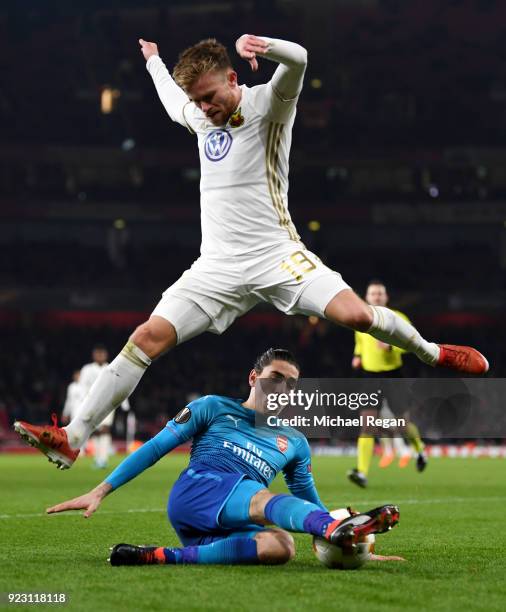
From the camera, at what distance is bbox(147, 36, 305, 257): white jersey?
5781 millimetres

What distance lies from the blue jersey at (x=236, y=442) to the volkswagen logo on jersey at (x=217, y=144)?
135 centimetres

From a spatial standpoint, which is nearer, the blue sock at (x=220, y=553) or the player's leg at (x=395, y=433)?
the blue sock at (x=220, y=553)

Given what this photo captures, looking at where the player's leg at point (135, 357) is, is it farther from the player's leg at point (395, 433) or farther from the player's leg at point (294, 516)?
the player's leg at point (395, 433)

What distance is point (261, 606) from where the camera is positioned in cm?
418

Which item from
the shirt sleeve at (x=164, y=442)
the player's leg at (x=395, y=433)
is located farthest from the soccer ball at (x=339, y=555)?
the player's leg at (x=395, y=433)

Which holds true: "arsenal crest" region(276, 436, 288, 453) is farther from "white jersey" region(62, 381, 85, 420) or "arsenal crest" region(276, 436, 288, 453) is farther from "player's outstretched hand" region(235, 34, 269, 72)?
"white jersey" region(62, 381, 85, 420)

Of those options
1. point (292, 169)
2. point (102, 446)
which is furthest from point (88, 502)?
point (292, 169)

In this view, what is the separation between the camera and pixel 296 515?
511cm

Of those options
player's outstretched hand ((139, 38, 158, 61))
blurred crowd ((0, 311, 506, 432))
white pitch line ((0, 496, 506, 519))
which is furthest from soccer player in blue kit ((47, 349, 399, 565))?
blurred crowd ((0, 311, 506, 432))

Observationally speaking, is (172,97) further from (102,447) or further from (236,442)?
(102,447)

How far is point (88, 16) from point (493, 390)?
21505 mm

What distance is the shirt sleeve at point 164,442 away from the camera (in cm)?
548

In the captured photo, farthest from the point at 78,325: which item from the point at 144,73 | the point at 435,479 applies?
the point at 435,479

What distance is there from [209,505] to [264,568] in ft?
1.42
